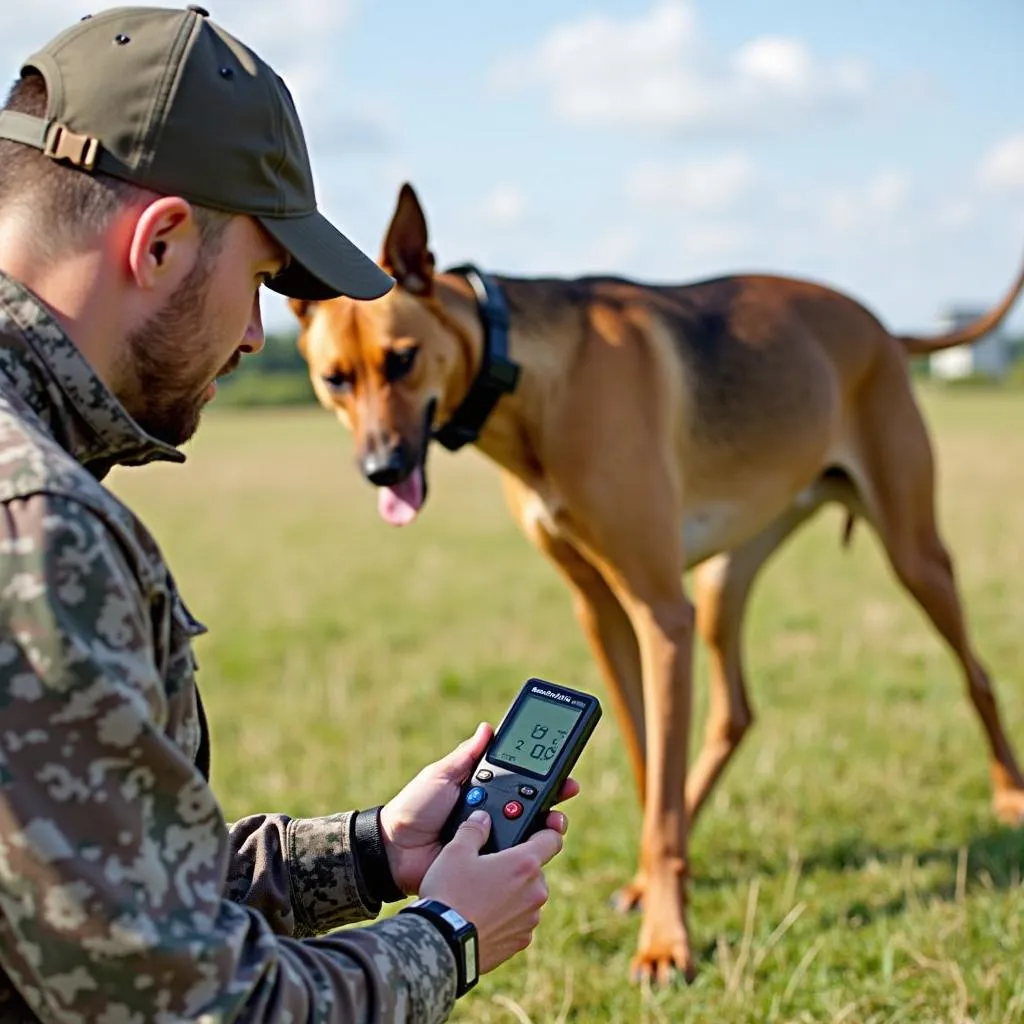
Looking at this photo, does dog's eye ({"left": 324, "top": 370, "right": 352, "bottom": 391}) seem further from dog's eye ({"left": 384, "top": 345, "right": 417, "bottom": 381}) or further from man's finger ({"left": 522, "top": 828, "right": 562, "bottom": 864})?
man's finger ({"left": 522, "top": 828, "right": 562, "bottom": 864})

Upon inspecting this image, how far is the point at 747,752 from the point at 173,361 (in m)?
4.76

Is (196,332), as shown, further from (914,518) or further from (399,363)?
(914,518)

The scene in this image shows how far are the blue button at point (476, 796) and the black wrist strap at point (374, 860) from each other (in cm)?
25

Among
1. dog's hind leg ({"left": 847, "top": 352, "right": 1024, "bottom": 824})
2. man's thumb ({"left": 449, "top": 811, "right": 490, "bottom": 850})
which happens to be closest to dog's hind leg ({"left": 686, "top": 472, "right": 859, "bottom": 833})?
dog's hind leg ({"left": 847, "top": 352, "right": 1024, "bottom": 824})

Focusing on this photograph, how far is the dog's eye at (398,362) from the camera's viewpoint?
4.48 metres

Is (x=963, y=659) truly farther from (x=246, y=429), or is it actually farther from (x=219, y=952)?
(x=246, y=429)

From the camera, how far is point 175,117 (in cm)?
158

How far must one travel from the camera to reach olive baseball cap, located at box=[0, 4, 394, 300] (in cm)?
156

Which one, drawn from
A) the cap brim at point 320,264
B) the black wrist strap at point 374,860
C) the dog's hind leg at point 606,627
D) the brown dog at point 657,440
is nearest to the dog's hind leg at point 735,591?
the brown dog at point 657,440

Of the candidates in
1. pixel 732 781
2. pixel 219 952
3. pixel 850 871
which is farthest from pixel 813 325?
pixel 219 952

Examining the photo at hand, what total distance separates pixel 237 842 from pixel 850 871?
2726 millimetres

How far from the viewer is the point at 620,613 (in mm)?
5090

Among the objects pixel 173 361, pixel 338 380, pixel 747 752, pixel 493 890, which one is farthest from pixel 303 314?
pixel 493 890

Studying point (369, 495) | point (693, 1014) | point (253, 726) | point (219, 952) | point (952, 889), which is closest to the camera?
point (219, 952)
